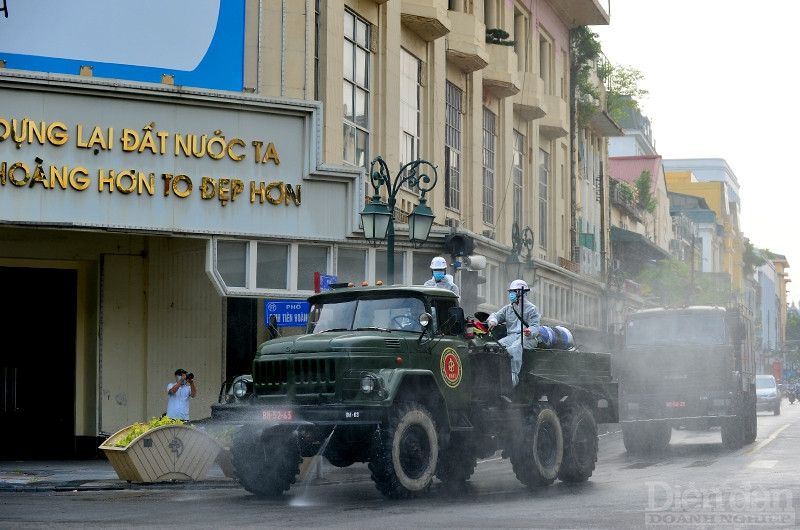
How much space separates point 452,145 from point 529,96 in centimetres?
698

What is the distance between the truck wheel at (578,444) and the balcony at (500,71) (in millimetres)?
18810

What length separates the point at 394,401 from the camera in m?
13.6

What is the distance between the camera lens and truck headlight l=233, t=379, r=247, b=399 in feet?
47.6

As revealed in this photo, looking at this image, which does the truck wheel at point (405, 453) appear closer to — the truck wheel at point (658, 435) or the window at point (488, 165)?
the truck wheel at point (658, 435)

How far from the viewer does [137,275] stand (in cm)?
2520

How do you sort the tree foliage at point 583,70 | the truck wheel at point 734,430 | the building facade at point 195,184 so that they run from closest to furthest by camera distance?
the building facade at point 195,184 < the truck wheel at point 734,430 < the tree foliage at point 583,70

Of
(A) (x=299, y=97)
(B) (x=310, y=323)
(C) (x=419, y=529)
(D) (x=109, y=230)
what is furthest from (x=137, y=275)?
(C) (x=419, y=529)

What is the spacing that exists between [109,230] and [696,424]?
12.0 m

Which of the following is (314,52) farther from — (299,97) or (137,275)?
(137,275)

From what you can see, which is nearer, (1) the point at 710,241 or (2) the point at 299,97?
(2) the point at 299,97

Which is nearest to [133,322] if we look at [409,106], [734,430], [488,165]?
[409,106]

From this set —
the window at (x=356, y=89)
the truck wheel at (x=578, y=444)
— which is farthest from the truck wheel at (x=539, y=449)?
the window at (x=356, y=89)

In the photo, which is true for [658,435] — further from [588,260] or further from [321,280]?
[588,260]

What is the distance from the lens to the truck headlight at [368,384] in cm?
1337
